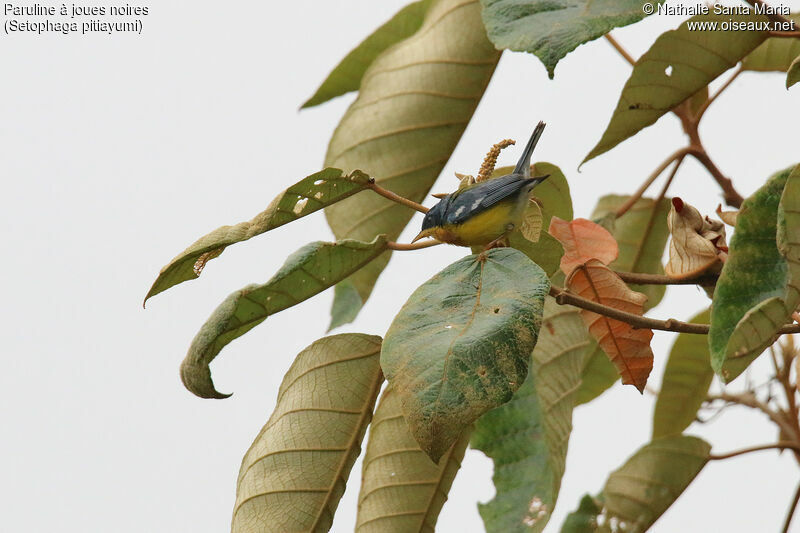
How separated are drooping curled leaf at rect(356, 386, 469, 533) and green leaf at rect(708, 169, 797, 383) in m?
0.27

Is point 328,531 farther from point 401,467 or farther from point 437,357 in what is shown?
point 437,357

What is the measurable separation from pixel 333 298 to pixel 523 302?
48 centimetres

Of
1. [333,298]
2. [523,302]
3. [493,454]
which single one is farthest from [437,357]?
[333,298]

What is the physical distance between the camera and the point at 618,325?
701 millimetres

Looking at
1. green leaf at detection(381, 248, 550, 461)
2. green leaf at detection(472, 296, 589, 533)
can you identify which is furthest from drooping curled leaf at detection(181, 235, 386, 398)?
green leaf at detection(472, 296, 589, 533)

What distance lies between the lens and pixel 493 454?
2.71ft

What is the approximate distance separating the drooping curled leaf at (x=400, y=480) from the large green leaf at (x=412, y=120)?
0.21m

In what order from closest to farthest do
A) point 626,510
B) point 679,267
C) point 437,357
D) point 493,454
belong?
1. point 437,357
2. point 679,267
3. point 493,454
4. point 626,510

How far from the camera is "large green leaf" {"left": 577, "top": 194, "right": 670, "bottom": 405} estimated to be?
1046 millimetres

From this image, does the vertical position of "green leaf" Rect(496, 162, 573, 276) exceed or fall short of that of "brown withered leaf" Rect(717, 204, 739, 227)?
it exceeds it

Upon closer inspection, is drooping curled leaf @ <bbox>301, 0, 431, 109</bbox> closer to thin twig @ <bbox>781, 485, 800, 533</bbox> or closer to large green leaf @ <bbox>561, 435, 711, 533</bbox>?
large green leaf @ <bbox>561, 435, 711, 533</bbox>

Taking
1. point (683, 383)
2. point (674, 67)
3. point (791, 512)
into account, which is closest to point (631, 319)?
point (674, 67)

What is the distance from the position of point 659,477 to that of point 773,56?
47 cm

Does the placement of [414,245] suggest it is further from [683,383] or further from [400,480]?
[683,383]
